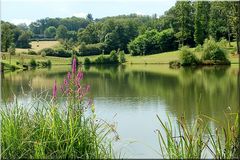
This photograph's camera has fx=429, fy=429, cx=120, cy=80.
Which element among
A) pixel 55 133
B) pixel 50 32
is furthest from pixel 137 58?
pixel 55 133

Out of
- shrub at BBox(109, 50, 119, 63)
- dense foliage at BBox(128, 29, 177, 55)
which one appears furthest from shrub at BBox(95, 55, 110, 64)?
dense foliage at BBox(128, 29, 177, 55)

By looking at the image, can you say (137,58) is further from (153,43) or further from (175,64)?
(175,64)

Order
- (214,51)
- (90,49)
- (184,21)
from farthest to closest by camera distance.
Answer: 1. (90,49)
2. (184,21)
3. (214,51)

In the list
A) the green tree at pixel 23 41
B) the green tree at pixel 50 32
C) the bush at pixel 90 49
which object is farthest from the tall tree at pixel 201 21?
the green tree at pixel 50 32

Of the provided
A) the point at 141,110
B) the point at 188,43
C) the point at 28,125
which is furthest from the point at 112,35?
the point at 28,125

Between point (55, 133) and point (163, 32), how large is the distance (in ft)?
262

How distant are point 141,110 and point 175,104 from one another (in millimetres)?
3254

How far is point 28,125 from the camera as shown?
5871mm

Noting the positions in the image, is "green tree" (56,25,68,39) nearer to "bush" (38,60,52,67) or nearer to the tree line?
the tree line

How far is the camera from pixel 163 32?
84.2 m

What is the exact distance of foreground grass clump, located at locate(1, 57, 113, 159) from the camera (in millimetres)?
5449

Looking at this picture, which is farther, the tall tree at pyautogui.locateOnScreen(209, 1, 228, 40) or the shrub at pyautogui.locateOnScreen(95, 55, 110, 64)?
the shrub at pyautogui.locateOnScreen(95, 55, 110, 64)

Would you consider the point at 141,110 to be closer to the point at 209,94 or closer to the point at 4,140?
the point at 209,94

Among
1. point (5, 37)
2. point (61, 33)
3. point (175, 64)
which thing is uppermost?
point (61, 33)
